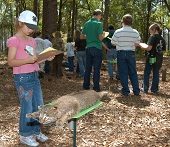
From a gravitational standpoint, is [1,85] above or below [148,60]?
below

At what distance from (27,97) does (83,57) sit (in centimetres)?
696

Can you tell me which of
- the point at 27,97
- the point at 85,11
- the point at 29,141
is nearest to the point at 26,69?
the point at 27,97

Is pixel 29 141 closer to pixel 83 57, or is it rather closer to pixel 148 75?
pixel 148 75

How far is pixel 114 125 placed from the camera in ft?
16.4

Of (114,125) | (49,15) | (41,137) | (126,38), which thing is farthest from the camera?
(49,15)

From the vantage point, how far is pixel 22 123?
3916mm

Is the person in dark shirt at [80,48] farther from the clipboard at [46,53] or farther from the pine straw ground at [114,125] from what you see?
the clipboard at [46,53]

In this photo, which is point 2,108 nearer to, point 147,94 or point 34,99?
point 34,99

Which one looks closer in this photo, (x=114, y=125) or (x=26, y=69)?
(x=26, y=69)

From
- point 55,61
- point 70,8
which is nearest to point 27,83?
point 55,61

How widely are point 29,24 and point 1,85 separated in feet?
18.5

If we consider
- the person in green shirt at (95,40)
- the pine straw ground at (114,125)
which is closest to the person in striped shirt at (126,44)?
the person in green shirt at (95,40)

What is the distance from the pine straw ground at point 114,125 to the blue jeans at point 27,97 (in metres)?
0.43

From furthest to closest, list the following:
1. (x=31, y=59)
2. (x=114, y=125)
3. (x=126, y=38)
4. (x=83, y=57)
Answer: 1. (x=83, y=57)
2. (x=126, y=38)
3. (x=114, y=125)
4. (x=31, y=59)
